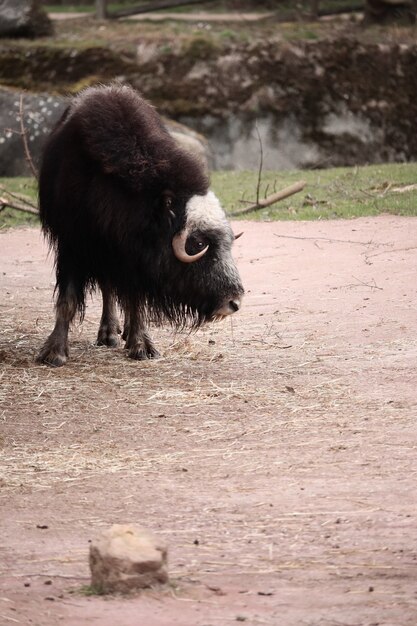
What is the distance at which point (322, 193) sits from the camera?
40.9 feet

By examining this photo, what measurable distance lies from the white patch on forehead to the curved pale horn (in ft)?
0.21

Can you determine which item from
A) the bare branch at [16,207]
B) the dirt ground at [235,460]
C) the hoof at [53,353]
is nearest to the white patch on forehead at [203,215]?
the dirt ground at [235,460]

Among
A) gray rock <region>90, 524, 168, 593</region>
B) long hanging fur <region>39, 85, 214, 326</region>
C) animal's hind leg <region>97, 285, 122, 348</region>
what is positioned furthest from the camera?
animal's hind leg <region>97, 285, 122, 348</region>

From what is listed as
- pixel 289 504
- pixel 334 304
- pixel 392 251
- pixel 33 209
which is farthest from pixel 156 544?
pixel 33 209

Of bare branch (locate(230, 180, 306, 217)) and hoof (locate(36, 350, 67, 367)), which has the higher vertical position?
hoof (locate(36, 350, 67, 367))

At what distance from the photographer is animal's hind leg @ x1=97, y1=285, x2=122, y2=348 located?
7.25 m

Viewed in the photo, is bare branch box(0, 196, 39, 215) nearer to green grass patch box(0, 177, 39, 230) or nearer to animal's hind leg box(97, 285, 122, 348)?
green grass patch box(0, 177, 39, 230)

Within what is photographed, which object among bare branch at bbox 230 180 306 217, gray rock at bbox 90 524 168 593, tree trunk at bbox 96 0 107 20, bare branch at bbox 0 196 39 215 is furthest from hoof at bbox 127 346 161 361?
tree trunk at bbox 96 0 107 20

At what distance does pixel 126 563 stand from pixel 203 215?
118 inches

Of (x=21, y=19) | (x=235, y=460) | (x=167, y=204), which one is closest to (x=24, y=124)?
(x=21, y=19)

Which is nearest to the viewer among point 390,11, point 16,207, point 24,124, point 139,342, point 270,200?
point 139,342

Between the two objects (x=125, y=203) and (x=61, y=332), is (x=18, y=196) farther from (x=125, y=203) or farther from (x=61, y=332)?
(x=125, y=203)

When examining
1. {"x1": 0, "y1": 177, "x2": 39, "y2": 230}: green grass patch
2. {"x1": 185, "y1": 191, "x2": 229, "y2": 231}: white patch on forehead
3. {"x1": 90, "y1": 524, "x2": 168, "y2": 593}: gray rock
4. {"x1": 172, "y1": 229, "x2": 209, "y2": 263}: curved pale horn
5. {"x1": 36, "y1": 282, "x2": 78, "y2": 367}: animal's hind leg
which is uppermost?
{"x1": 90, "y1": 524, "x2": 168, "y2": 593}: gray rock

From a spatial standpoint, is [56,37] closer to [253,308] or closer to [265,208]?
[265,208]
